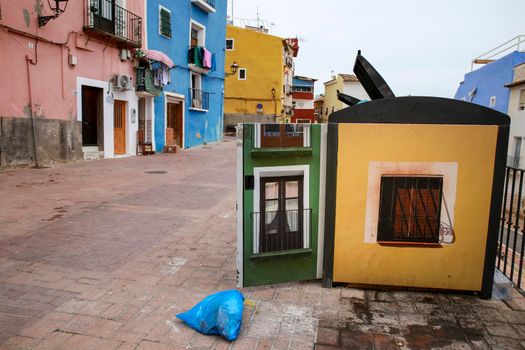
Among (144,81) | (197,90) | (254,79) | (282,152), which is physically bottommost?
(282,152)

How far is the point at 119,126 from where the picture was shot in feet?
51.0

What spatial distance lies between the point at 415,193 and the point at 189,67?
19.2m

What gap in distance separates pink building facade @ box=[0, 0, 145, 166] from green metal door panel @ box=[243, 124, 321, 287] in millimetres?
9648

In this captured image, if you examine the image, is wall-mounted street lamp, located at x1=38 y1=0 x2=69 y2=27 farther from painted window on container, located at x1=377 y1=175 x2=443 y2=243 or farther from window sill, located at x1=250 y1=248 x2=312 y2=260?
painted window on container, located at x1=377 y1=175 x2=443 y2=243

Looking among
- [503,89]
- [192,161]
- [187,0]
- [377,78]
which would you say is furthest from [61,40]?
[503,89]

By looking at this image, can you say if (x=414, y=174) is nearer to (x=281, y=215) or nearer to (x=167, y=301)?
(x=281, y=215)

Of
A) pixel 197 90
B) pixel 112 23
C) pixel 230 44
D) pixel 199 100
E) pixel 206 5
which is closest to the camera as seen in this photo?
pixel 112 23

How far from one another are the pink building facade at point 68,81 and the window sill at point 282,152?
31.9 feet

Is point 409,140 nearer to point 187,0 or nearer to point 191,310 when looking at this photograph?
point 191,310

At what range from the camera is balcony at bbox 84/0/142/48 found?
42.6 feet

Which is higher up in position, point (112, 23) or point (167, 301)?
point (112, 23)

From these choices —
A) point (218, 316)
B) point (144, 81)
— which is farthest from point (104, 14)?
point (218, 316)

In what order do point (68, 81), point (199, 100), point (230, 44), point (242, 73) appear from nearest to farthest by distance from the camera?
point (68, 81), point (199, 100), point (230, 44), point (242, 73)

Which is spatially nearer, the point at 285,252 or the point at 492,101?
the point at 285,252
